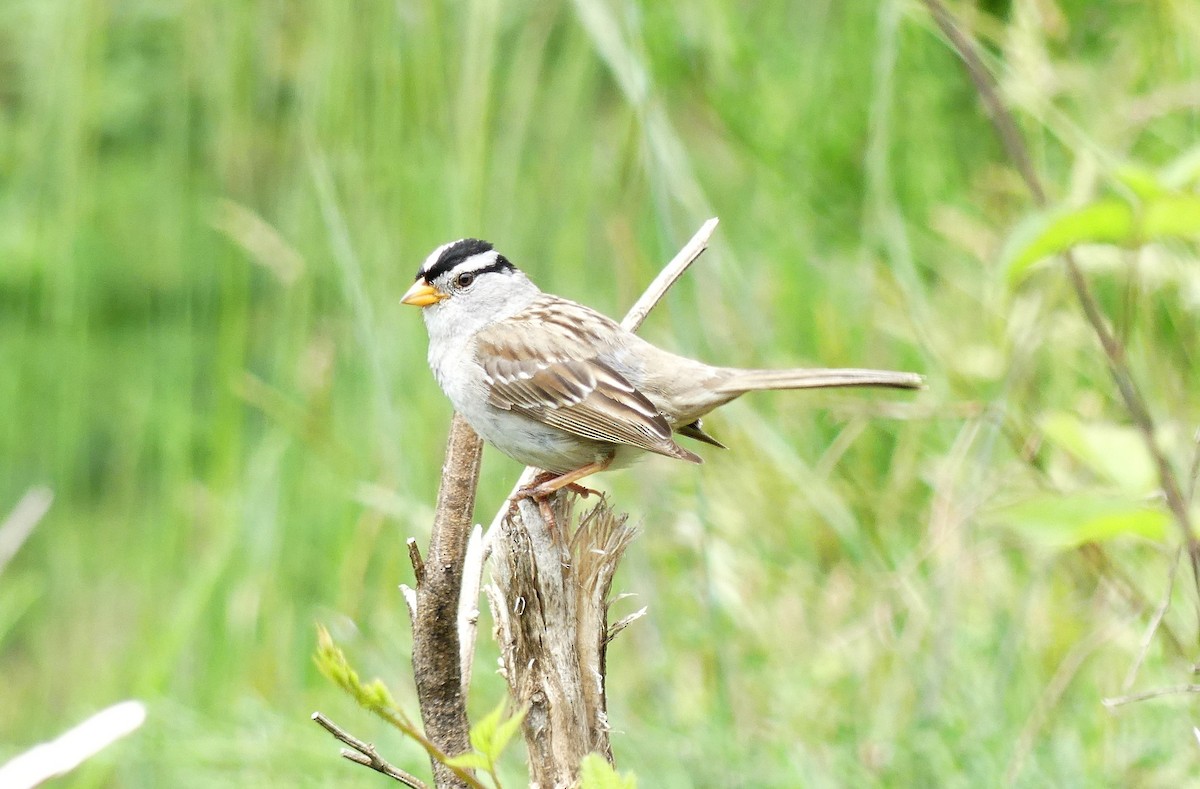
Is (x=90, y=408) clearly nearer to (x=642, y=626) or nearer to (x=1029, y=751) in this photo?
(x=642, y=626)

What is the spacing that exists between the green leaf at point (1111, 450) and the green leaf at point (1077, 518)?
11 cm

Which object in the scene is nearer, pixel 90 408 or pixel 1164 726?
pixel 1164 726

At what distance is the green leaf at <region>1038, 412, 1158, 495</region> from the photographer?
128cm

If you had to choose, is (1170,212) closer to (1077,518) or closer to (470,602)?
(1077,518)

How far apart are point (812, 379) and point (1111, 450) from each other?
0.82 m

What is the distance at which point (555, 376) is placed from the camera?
2.47 metres

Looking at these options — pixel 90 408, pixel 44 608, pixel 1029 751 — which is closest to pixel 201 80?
pixel 44 608

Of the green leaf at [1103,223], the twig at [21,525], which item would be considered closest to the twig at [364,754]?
the green leaf at [1103,223]

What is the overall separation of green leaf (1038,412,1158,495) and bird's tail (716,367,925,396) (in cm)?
43

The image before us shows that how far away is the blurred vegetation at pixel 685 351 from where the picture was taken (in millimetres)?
2473

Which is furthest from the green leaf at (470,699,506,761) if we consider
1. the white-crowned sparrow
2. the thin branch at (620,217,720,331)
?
the white-crowned sparrow

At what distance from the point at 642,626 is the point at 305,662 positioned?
0.88 meters

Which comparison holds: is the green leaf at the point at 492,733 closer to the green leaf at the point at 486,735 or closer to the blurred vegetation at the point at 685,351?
the green leaf at the point at 486,735

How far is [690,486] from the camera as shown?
3.28 metres
